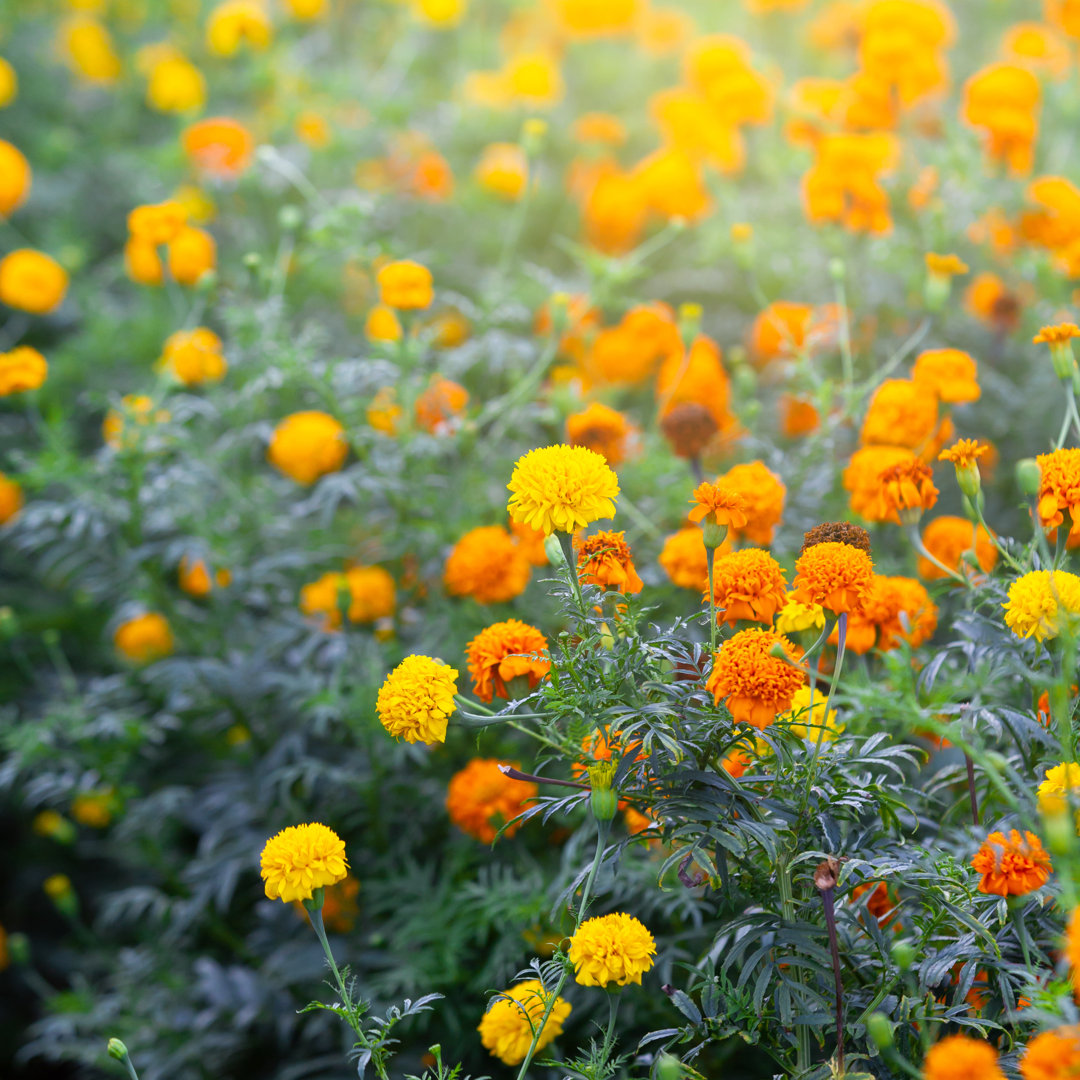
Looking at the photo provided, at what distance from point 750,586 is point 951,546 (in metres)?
0.56

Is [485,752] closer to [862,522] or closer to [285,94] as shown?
[862,522]

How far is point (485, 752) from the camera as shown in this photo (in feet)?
6.32

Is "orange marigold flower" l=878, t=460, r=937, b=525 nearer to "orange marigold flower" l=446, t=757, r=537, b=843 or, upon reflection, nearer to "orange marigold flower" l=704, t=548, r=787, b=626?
"orange marigold flower" l=704, t=548, r=787, b=626

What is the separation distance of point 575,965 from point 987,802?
24.6 inches

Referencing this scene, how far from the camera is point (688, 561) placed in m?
1.47

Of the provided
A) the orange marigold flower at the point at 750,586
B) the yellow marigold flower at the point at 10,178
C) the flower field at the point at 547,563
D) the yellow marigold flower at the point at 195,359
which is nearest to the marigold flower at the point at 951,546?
the flower field at the point at 547,563

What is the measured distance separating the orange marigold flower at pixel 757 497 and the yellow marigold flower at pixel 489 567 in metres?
0.38

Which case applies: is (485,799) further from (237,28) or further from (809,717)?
(237,28)

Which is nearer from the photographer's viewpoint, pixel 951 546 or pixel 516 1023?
pixel 516 1023

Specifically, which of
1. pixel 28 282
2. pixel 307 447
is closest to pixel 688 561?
pixel 307 447

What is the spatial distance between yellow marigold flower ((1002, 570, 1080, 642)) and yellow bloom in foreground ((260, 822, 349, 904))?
84 centimetres

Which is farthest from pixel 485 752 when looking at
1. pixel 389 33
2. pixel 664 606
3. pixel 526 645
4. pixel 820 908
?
pixel 389 33

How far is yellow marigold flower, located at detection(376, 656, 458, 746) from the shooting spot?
1144 mm

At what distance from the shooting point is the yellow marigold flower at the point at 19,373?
6.53 ft
